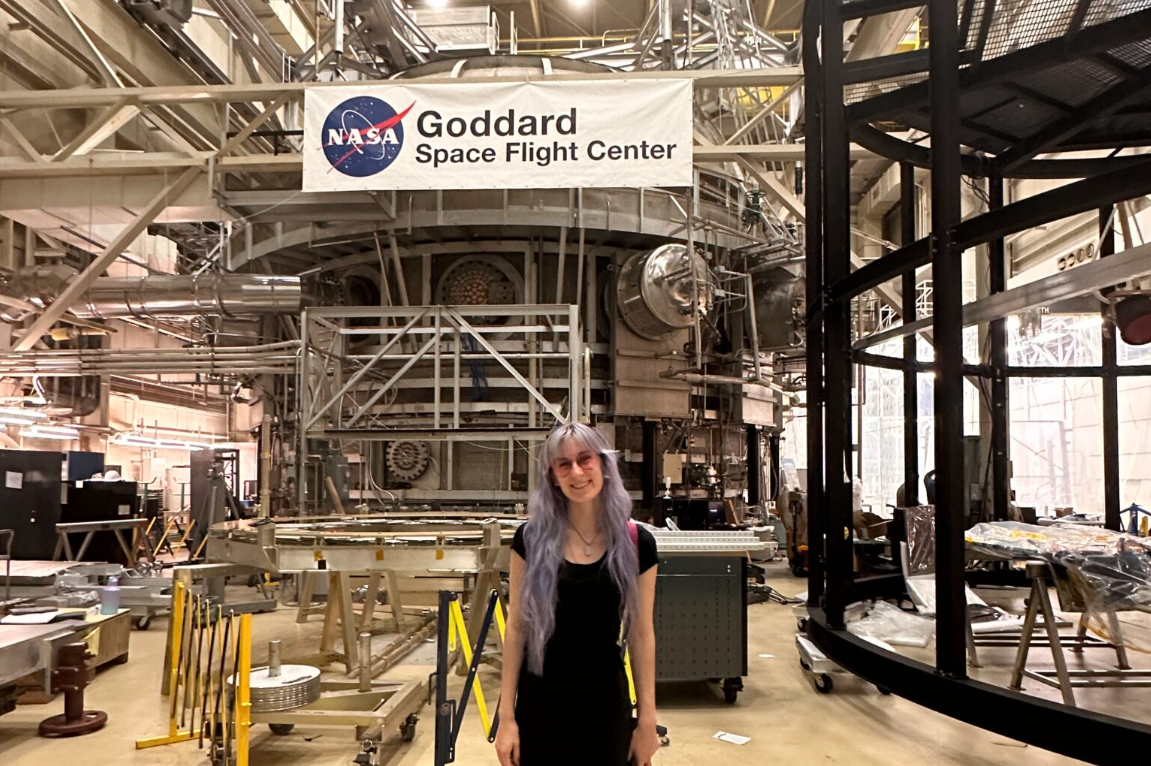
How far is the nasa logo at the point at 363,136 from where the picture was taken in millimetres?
8172

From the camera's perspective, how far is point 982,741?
5465 millimetres

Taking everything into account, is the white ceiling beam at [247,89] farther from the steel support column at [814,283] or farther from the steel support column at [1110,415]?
the steel support column at [814,283]

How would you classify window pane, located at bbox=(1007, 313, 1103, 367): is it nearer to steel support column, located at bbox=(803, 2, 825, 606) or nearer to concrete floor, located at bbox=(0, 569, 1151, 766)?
concrete floor, located at bbox=(0, 569, 1151, 766)

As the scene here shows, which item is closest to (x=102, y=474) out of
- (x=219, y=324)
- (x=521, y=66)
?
(x=219, y=324)

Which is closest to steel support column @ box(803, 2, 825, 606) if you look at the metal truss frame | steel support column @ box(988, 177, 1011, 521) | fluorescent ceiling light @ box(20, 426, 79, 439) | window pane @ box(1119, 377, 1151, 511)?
steel support column @ box(988, 177, 1011, 521)

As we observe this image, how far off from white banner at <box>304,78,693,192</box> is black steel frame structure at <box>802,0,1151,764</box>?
2.94 meters

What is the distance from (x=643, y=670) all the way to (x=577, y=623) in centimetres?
27

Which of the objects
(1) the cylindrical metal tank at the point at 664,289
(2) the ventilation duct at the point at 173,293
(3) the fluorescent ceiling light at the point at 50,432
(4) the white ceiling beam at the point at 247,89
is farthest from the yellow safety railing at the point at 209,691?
(3) the fluorescent ceiling light at the point at 50,432

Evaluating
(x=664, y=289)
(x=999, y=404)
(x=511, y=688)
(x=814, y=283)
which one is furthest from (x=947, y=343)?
(x=664, y=289)

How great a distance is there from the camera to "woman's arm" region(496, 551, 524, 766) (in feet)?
8.21

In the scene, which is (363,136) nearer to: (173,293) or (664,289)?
(664,289)

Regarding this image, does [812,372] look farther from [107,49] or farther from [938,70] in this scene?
[107,49]

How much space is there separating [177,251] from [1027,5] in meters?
19.0

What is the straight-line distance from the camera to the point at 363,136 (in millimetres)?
8234
